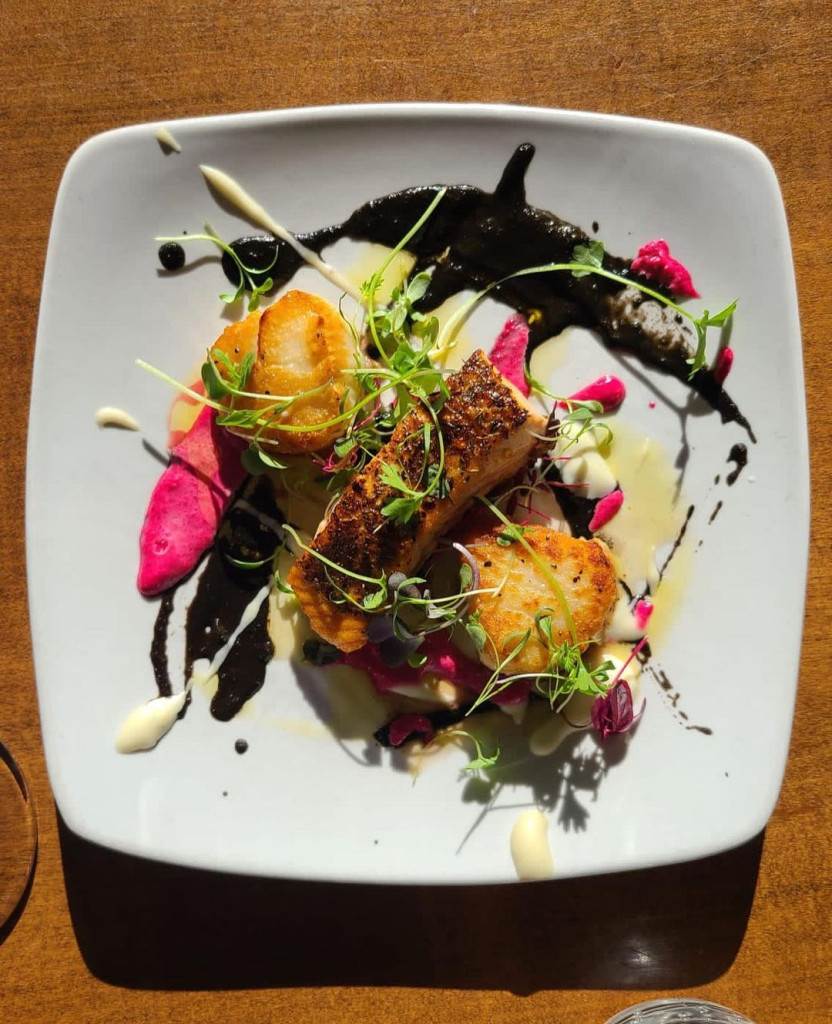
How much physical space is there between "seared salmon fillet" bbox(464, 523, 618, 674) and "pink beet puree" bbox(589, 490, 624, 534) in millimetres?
149

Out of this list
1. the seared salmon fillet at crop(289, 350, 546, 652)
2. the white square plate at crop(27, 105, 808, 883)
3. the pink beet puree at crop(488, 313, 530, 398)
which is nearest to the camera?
the seared salmon fillet at crop(289, 350, 546, 652)

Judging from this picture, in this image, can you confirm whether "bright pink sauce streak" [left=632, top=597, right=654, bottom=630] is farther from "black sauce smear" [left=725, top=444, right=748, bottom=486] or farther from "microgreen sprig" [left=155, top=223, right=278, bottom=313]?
"microgreen sprig" [left=155, top=223, right=278, bottom=313]

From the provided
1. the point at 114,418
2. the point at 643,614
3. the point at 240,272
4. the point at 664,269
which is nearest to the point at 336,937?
the point at 643,614

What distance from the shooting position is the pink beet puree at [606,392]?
1.96m

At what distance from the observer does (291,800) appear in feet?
6.43

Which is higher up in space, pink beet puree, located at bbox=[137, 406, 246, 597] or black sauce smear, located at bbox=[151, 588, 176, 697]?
pink beet puree, located at bbox=[137, 406, 246, 597]

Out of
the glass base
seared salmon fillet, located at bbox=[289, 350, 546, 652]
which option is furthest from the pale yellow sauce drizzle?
the glass base

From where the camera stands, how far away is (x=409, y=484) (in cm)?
178

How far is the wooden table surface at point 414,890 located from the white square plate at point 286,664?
181 mm

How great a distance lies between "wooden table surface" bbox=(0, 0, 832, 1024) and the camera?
6.53 ft

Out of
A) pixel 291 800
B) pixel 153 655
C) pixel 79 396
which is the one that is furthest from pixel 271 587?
pixel 79 396

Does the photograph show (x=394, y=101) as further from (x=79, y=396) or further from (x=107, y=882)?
(x=107, y=882)

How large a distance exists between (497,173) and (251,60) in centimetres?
75

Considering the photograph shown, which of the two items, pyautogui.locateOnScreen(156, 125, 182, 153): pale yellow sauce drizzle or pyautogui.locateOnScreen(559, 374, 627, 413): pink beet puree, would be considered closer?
pyautogui.locateOnScreen(156, 125, 182, 153): pale yellow sauce drizzle
